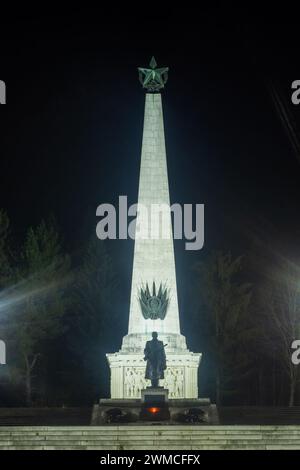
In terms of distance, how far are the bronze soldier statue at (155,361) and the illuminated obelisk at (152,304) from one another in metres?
4.52

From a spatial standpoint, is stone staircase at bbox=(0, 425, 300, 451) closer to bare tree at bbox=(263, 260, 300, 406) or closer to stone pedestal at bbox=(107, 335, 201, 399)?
stone pedestal at bbox=(107, 335, 201, 399)

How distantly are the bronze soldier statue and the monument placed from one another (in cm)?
440

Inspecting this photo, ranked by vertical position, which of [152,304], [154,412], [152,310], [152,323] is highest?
[152,304]

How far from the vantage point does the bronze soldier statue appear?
88.9 feet

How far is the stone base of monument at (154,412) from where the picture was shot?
25469 millimetres

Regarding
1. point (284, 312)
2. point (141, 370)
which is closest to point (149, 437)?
point (141, 370)

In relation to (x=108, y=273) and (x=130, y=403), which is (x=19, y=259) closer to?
(x=108, y=273)

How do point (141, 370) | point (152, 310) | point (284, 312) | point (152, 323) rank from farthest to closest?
point (284, 312) → point (152, 323) → point (152, 310) → point (141, 370)

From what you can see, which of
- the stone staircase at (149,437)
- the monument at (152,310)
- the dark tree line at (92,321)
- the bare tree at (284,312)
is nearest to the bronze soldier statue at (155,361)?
the stone staircase at (149,437)

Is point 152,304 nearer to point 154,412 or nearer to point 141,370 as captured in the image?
point 141,370

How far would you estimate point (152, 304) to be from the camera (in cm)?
3195

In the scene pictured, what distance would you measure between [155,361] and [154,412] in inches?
80.8

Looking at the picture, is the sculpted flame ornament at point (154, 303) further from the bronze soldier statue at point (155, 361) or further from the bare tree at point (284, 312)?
the bare tree at point (284, 312)
